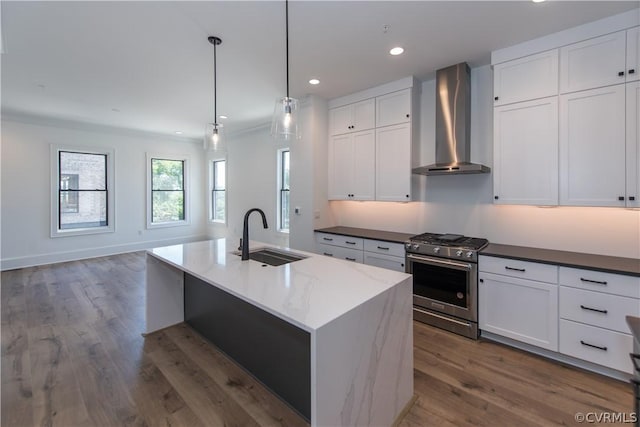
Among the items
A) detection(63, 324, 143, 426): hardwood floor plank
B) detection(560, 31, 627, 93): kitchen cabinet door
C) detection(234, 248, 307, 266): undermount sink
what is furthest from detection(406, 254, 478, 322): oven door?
detection(63, 324, 143, 426): hardwood floor plank

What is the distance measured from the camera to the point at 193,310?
3.08 meters

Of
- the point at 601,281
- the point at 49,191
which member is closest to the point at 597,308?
the point at 601,281

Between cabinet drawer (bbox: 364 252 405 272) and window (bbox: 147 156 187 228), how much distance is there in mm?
5796

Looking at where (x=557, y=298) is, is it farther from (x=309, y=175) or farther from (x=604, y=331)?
(x=309, y=175)

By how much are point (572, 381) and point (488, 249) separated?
1156 millimetres

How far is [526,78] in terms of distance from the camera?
270 centimetres

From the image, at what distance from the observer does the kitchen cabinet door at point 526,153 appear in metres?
2.59

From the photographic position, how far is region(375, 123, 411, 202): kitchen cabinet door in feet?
11.5

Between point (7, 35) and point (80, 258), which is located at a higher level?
point (7, 35)

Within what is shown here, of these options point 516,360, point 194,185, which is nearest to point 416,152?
point 516,360

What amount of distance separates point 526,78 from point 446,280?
204cm

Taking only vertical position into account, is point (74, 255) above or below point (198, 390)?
above

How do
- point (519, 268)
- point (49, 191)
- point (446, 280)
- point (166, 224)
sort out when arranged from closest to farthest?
point (519, 268) → point (446, 280) → point (49, 191) → point (166, 224)

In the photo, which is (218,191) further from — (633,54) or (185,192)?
(633,54)
